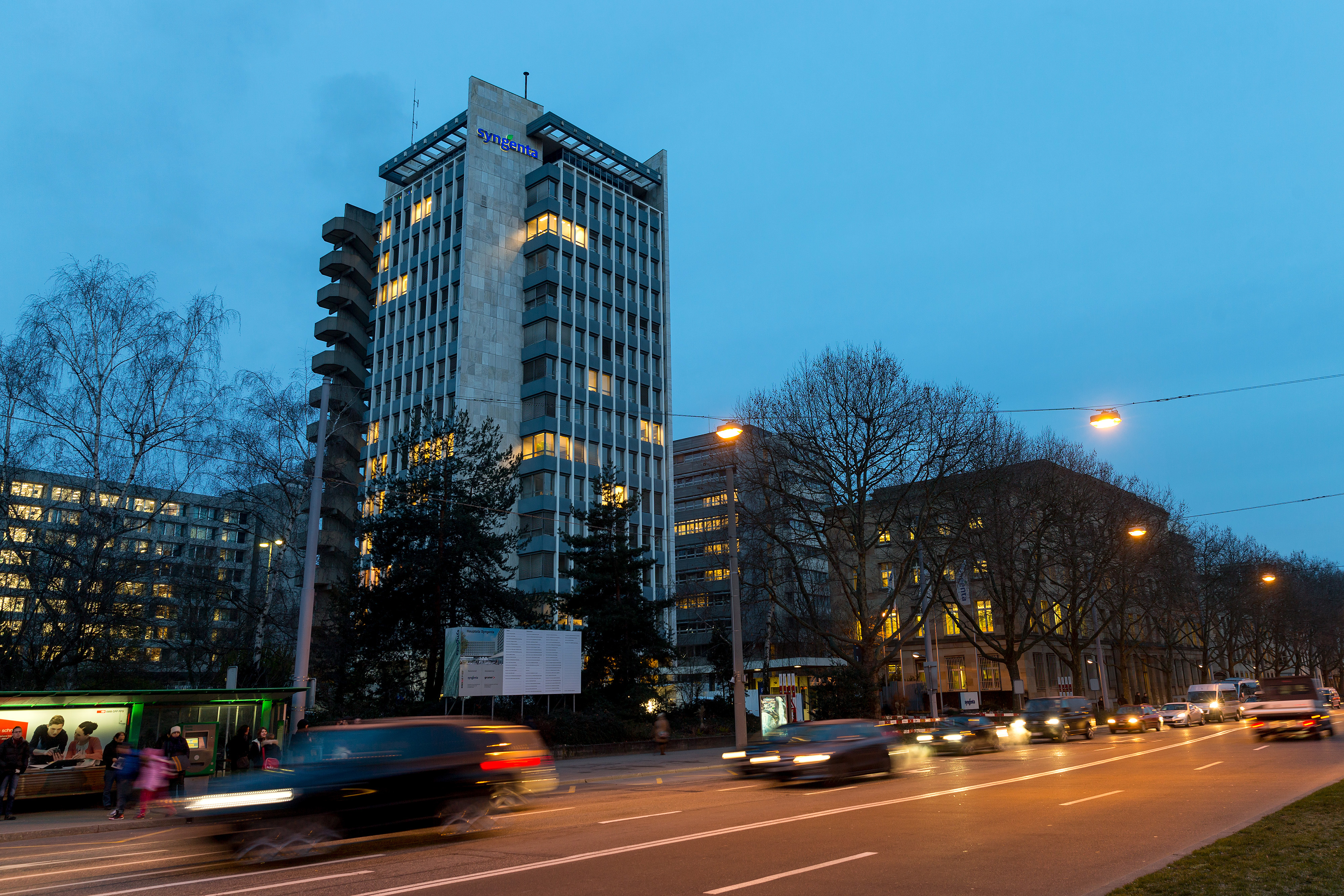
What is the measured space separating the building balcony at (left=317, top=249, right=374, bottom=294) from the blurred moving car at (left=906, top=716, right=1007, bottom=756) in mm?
62845

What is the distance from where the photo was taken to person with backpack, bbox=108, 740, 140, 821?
1688 cm

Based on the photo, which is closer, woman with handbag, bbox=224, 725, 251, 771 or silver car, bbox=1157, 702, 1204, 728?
woman with handbag, bbox=224, 725, 251, 771

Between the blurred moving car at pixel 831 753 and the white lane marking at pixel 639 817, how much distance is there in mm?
4355

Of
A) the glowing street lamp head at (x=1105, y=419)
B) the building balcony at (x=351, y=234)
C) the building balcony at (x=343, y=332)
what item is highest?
the building balcony at (x=351, y=234)

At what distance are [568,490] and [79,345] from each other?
4220cm

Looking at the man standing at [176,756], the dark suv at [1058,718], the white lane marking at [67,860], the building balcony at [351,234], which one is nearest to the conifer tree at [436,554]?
the man standing at [176,756]

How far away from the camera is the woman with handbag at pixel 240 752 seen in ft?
67.6

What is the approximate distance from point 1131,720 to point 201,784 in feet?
143

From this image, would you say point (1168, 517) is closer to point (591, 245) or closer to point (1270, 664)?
point (591, 245)

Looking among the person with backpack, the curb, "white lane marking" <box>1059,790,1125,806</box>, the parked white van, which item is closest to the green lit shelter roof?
the person with backpack

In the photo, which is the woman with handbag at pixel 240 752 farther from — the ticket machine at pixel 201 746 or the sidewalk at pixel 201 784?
the sidewalk at pixel 201 784

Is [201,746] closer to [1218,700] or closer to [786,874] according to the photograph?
[786,874]

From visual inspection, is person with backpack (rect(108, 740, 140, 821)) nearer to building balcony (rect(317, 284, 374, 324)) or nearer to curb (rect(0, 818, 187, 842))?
curb (rect(0, 818, 187, 842))

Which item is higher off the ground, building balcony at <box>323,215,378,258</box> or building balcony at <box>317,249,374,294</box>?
building balcony at <box>323,215,378,258</box>
